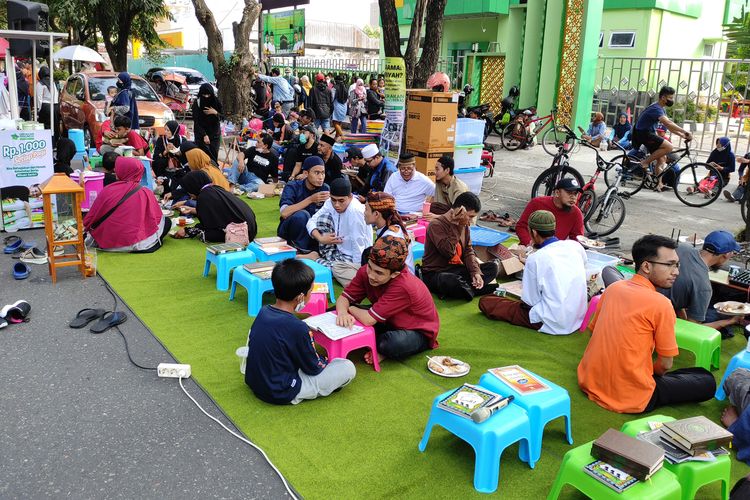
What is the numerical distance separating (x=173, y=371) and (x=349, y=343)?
1.31 meters

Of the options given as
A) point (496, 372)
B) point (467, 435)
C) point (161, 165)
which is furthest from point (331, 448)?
point (161, 165)

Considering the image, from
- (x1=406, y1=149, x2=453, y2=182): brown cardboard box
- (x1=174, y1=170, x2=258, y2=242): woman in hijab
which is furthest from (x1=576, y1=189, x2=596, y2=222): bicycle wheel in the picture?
(x1=174, y1=170, x2=258, y2=242): woman in hijab

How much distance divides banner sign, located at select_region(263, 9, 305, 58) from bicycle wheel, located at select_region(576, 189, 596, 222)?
26522mm

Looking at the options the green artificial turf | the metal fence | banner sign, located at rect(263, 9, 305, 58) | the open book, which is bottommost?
the green artificial turf

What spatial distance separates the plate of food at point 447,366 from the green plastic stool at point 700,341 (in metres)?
1.61

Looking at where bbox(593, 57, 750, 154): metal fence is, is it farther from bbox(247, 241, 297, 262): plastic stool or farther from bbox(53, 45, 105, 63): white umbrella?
bbox(53, 45, 105, 63): white umbrella

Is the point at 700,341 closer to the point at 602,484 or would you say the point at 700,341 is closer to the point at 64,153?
the point at 602,484

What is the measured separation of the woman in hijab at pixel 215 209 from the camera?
7.74m

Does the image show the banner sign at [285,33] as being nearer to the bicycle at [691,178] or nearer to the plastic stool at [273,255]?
the bicycle at [691,178]

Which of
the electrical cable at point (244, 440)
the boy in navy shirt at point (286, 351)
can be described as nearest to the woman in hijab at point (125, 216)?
the electrical cable at point (244, 440)

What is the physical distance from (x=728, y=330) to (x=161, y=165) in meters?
8.63

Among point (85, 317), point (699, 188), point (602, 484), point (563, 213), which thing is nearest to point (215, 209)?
point (85, 317)

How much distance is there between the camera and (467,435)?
3537 millimetres

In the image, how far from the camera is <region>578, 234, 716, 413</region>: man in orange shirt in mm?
3988
